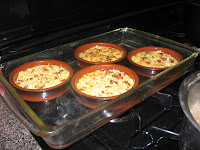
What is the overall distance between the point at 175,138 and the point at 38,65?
95cm

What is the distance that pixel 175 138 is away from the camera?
95cm

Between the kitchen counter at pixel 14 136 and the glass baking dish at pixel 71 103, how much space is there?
3.6 inches

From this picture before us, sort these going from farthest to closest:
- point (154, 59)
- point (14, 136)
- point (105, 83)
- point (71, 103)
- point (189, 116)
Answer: point (154, 59), point (105, 83), point (71, 103), point (14, 136), point (189, 116)

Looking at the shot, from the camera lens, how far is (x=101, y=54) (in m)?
1.50

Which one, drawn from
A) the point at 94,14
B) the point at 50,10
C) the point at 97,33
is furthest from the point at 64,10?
the point at 97,33

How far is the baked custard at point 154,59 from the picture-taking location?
1.39 meters

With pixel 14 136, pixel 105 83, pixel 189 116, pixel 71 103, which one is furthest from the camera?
pixel 105 83

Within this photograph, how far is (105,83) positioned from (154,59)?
51 centimetres

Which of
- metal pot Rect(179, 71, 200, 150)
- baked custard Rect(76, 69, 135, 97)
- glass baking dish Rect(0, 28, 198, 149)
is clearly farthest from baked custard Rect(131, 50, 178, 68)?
metal pot Rect(179, 71, 200, 150)

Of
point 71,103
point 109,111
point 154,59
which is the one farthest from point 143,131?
point 154,59

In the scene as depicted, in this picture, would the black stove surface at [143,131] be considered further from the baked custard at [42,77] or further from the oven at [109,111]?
the baked custard at [42,77]

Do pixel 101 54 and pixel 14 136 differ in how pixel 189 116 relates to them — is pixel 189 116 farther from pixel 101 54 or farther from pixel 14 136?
pixel 101 54

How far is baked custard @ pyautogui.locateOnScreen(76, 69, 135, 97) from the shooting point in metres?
1.09

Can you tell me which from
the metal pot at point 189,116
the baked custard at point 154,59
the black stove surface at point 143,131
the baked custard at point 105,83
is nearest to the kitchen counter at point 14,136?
the black stove surface at point 143,131
